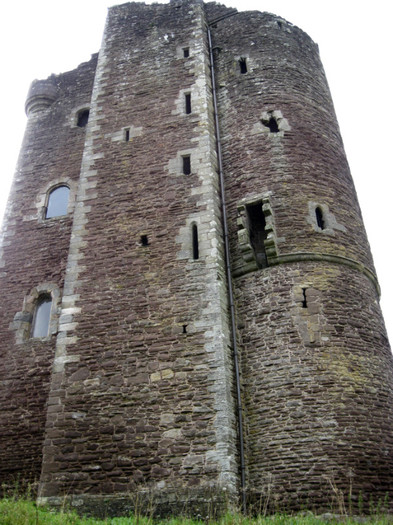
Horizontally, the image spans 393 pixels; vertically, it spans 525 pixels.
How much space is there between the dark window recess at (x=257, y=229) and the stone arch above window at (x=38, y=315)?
496 centimetres

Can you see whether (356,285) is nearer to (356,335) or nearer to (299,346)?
(356,335)

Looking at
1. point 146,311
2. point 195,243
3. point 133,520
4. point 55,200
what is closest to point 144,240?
point 195,243

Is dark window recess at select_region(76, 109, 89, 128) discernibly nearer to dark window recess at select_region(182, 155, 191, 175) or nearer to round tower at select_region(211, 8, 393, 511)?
round tower at select_region(211, 8, 393, 511)

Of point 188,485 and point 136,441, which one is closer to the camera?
point 188,485

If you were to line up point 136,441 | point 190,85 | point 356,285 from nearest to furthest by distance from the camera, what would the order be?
point 136,441 → point 356,285 → point 190,85

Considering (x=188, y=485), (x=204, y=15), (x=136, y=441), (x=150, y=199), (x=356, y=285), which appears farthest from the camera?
(x=204, y=15)

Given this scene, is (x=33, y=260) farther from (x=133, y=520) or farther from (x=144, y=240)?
(x=133, y=520)

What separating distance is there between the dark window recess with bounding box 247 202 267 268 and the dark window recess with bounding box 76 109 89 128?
7186 millimetres

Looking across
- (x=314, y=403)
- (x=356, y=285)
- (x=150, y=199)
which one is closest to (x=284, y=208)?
(x=356, y=285)

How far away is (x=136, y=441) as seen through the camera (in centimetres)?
1029

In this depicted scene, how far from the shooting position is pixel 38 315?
1407 centimetres

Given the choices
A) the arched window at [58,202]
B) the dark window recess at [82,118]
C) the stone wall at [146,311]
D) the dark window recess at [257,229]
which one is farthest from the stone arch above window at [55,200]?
the dark window recess at [257,229]

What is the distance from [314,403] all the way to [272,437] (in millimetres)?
948

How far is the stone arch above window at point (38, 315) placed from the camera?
44.8 ft
